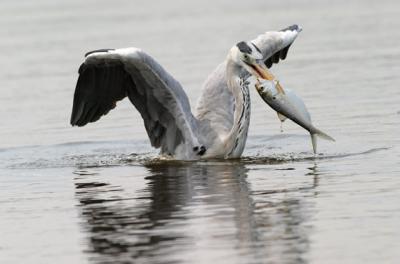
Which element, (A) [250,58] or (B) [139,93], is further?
(B) [139,93]

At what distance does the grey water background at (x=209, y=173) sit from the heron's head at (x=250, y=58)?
997 millimetres

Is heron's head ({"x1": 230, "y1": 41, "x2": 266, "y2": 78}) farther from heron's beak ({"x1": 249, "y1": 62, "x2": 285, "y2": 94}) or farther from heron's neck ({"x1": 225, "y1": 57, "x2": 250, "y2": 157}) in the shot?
heron's neck ({"x1": 225, "y1": 57, "x2": 250, "y2": 157})

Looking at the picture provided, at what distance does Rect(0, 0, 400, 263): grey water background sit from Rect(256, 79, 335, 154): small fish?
0.43m

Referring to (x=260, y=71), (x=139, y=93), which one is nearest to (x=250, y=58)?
(x=260, y=71)

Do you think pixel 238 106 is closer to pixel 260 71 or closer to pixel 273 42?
pixel 260 71

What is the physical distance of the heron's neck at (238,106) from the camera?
50.9 feet

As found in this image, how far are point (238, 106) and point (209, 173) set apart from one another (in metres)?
1.42

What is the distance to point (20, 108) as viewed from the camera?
20.4 metres

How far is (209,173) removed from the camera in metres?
14.5

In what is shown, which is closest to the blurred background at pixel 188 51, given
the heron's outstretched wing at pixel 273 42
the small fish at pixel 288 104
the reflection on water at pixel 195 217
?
the heron's outstretched wing at pixel 273 42

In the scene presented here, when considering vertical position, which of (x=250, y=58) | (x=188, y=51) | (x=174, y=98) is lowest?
(x=174, y=98)

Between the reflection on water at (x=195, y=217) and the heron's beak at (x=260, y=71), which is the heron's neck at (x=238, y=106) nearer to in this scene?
the heron's beak at (x=260, y=71)

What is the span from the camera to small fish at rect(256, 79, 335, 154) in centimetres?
1458

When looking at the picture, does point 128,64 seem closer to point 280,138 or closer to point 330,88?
point 280,138
